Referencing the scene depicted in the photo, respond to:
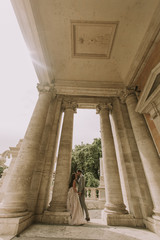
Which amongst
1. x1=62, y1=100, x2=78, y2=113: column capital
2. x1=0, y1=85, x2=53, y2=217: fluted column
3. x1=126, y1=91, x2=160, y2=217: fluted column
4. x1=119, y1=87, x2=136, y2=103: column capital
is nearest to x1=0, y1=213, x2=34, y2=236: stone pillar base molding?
x1=0, y1=85, x2=53, y2=217: fluted column

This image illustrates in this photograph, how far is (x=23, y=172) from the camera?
17.7ft

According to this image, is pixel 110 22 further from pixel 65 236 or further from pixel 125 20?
pixel 65 236

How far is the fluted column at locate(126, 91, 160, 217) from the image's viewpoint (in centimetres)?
518

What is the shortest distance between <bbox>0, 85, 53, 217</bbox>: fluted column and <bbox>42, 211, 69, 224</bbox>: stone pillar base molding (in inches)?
43.6

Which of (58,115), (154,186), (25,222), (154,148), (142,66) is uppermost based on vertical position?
(142,66)

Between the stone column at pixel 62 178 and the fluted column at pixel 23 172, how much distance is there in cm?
146

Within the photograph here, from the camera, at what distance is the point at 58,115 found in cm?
905

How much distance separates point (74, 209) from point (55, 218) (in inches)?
38.3

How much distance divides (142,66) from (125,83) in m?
1.96

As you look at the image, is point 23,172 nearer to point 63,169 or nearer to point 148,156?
point 63,169

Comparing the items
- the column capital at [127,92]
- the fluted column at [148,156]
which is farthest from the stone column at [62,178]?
the column capital at [127,92]

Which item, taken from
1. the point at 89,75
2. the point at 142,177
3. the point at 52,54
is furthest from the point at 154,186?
the point at 52,54

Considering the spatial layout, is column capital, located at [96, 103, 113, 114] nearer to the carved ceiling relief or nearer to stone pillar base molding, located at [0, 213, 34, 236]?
the carved ceiling relief

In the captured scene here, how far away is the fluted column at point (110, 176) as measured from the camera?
610 cm
